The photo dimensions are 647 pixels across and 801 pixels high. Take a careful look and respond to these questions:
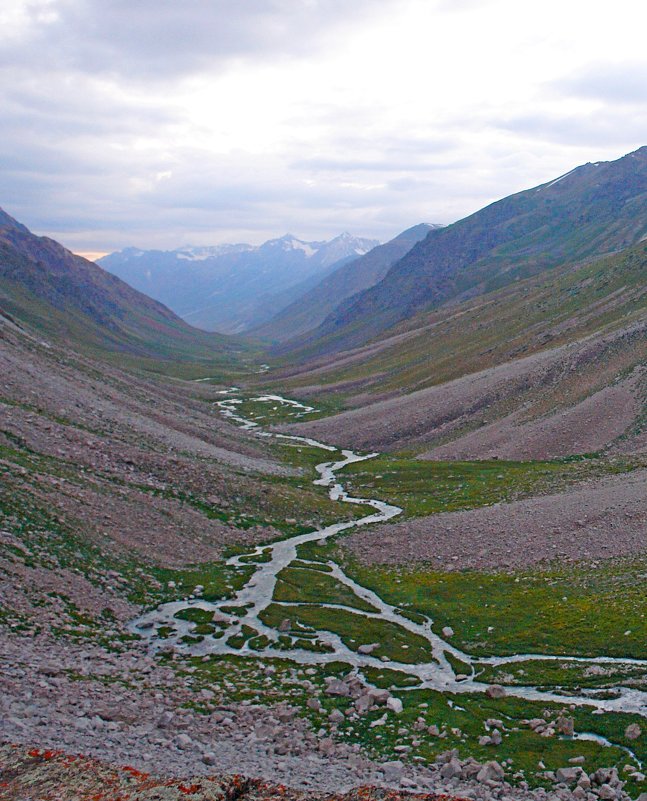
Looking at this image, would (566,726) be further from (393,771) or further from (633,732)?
(393,771)

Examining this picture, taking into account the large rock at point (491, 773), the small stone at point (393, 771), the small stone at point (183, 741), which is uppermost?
the small stone at point (183, 741)

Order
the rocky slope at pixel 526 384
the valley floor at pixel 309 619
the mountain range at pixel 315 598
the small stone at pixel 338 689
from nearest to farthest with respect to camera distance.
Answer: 1. the mountain range at pixel 315 598
2. the valley floor at pixel 309 619
3. the small stone at pixel 338 689
4. the rocky slope at pixel 526 384

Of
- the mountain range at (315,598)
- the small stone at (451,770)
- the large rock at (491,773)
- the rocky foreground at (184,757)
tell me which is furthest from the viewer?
the mountain range at (315,598)

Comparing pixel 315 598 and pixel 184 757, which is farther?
pixel 315 598

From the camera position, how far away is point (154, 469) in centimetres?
6138

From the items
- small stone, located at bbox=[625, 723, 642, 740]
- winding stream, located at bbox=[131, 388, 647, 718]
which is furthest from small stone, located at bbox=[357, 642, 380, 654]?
small stone, located at bbox=[625, 723, 642, 740]

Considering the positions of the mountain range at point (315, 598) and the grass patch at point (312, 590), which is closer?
the mountain range at point (315, 598)

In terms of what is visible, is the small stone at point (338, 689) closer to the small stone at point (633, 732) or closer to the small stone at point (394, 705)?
the small stone at point (394, 705)

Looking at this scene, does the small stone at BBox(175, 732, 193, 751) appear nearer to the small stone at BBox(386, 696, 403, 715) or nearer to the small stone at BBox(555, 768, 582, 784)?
the small stone at BBox(386, 696, 403, 715)

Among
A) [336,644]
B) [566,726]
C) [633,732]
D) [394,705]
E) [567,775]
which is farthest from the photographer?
[336,644]

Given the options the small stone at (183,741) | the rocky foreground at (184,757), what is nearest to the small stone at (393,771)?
the rocky foreground at (184,757)

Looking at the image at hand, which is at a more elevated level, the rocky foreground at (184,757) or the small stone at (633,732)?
the rocky foreground at (184,757)

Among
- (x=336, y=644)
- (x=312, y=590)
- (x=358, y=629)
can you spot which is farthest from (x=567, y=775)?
(x=312, y=590)

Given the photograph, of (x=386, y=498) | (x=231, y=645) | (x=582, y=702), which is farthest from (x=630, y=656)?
(x=386, y=498)
